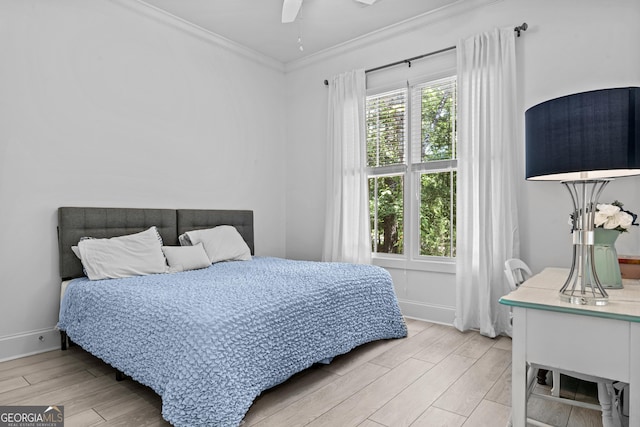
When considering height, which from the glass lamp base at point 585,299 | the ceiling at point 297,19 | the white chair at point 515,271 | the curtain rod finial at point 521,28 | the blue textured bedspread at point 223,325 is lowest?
the blue textured bedspread at point 223,325

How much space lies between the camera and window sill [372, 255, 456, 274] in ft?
11.6

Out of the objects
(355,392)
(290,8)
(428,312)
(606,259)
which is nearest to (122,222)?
(290,8)

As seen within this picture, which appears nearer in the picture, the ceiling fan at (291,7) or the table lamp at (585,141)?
the table lamp at (585,141)

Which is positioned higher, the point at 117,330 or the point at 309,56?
the point at 309,56

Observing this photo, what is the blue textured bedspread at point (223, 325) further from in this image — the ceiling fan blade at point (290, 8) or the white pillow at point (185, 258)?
the ceiling fan blade at point (290, 8)

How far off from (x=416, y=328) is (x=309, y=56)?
332 cm

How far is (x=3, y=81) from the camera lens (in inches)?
→ 105

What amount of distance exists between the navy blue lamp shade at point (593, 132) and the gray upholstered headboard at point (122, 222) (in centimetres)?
313

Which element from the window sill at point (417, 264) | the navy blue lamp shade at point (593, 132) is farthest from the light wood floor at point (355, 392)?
the navy blue lamp shade at point (593, 132)

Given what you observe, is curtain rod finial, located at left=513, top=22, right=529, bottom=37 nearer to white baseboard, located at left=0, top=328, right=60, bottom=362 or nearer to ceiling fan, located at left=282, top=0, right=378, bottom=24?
ceiling fan, located at left=282, top=0, right=378, bottom=24

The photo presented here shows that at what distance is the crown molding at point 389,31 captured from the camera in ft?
11.1

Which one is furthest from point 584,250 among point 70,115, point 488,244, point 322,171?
point 70,115

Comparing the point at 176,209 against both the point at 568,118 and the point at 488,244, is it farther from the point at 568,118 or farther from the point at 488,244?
the point at 568,118

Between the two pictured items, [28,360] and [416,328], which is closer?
[28,360]
